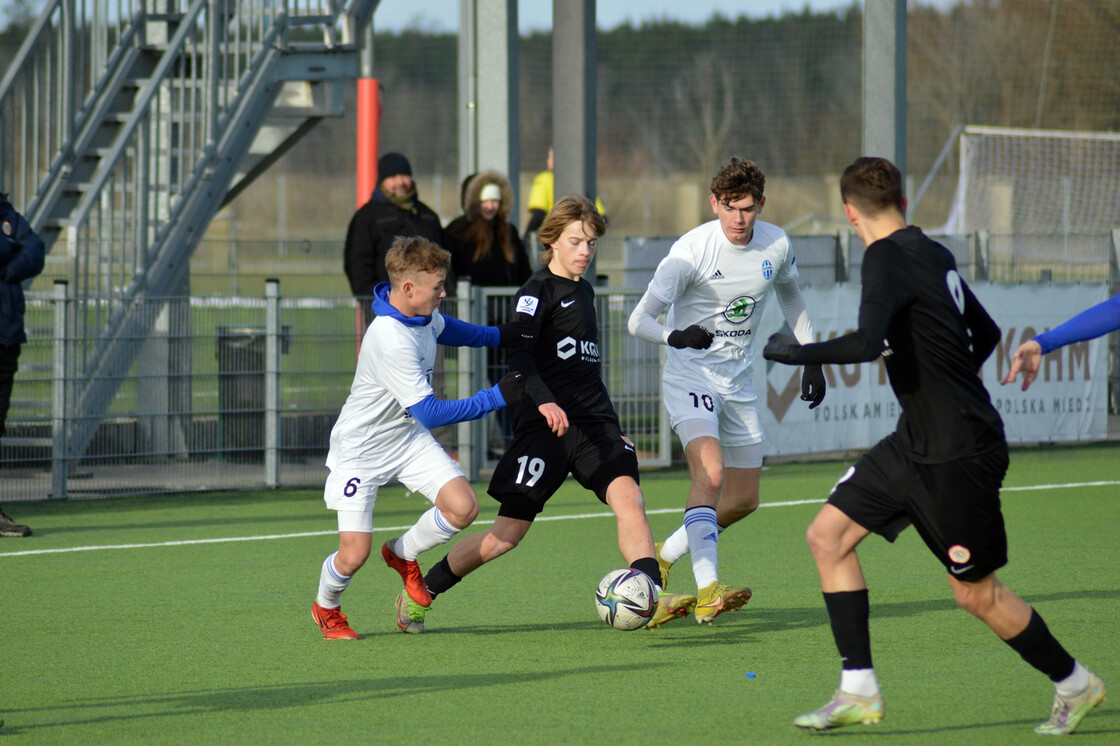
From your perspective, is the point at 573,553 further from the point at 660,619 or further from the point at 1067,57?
the point at 1067,57

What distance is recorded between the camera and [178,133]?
14070mm

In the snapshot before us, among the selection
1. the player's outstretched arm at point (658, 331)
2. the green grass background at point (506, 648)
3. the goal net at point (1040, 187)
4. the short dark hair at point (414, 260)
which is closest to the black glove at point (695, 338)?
the player's outstretched arm at point (658, 331)

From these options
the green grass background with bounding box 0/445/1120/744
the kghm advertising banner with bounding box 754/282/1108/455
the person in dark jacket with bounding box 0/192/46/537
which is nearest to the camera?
the green grass background with bounding box 0/445/1120/744

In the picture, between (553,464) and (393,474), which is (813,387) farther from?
(393,474)

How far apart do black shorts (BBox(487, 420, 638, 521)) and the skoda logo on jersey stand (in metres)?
0.84

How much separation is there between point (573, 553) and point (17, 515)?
14.4 ft

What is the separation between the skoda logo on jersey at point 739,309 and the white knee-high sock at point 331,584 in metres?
2.18

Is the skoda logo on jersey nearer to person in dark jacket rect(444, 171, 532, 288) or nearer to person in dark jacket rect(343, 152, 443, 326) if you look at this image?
person in dark jacket rect(343, 152, 443, 326)

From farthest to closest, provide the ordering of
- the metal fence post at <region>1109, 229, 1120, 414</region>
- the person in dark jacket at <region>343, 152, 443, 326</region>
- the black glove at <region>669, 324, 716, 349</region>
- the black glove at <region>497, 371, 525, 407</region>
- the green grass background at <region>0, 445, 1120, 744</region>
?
1. the metal fence post at <region>1109, 229, 1120, 414</region>
2. the person in dark jacket at <region>343, 152, 443, 326</region>
3. the black glove at <region>669, 324, 716, 349</region>
4. the black glove at <region>497, 371, 525, 407</region>
5. the green grass background at <region>0, 445, 1120, 744</region>

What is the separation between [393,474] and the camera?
6727 millimetres

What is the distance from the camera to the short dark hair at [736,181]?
6.91 m

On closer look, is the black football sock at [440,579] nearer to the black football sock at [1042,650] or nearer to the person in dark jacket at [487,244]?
the black football sock at [1042,650]

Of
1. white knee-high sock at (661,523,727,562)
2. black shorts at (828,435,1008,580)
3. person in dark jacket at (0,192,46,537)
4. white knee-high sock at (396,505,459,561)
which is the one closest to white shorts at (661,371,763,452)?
white knee-high sock at (661,523,727,562)

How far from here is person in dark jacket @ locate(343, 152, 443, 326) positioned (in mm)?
11836
